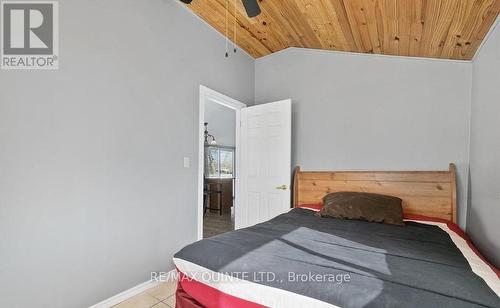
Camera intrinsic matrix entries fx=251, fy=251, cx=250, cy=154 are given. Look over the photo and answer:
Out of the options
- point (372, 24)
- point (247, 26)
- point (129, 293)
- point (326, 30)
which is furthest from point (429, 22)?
point (129, 293)

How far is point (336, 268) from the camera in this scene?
1217mm

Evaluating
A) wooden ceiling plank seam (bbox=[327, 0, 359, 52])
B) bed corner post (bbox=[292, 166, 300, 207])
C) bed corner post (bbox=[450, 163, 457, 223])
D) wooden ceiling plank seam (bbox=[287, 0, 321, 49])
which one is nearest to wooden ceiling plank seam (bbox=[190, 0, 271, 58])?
wooden ceiling plank seam (bbox=[287, 0, 321, 49])

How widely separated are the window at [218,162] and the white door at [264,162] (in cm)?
359

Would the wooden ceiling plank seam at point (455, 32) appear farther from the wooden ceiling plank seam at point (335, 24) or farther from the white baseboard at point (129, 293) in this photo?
the white baseboard at point (129, 293)

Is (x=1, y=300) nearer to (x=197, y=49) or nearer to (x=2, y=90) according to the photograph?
(x=2, y=90)

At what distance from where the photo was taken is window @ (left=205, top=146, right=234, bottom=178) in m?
7.11

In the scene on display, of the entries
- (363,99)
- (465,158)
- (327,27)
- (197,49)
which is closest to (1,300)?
(197,49)

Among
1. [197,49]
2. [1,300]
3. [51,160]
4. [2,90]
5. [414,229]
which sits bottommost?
[1,300]

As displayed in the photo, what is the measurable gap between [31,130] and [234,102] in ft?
7.47

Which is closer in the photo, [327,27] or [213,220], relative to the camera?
[327,27]

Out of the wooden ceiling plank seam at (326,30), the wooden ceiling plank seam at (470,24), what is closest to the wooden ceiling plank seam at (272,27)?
the wooden ceiling plank seam at (326,30)

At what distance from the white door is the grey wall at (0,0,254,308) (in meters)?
0.93

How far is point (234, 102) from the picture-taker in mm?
3484

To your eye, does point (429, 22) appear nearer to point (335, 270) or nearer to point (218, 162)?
point (335, 270)
